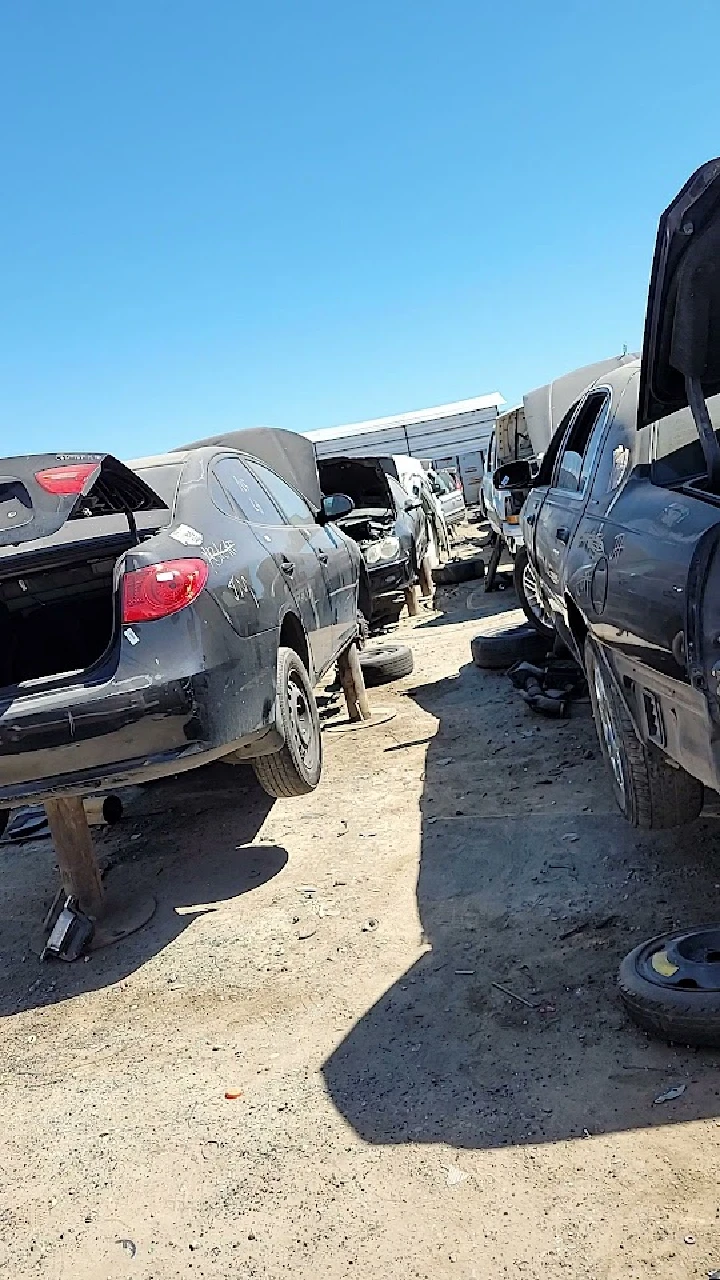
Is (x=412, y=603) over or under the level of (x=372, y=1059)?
under

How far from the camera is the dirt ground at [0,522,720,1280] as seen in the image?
2070 millimetres

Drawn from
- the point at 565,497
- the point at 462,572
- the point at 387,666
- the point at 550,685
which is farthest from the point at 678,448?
the point at 462,572

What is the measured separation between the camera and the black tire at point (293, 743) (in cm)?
402

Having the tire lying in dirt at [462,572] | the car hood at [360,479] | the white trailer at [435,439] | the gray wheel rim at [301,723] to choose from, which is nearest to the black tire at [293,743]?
the gray wheel rim at [301,723]

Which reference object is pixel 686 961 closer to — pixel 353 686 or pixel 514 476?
pixel 353 686

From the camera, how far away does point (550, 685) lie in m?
6.17

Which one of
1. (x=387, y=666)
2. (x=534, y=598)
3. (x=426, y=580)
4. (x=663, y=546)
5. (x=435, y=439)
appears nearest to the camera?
(x=663, y=546)

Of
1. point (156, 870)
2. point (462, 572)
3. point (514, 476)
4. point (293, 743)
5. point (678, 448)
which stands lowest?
point (462, 572)

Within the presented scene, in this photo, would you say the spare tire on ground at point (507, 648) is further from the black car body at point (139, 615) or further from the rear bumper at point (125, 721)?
the rear bumper at point (125, 721)

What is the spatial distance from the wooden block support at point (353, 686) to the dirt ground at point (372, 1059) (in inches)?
68.3

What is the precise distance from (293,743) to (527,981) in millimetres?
1491

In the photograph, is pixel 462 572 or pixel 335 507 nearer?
pixel 335 507

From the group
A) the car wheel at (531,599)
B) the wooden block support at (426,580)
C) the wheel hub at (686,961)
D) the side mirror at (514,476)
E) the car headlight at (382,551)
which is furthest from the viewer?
the wooden block support at (426,580)

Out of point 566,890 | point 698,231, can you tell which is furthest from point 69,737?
point 698,231
